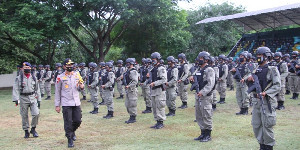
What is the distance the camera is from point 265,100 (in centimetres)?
588

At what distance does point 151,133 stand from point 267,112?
339 cm

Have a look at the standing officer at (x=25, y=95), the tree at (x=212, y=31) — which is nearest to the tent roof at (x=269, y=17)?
the tree at (x=212, y=31)

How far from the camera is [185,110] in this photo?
11773 mm

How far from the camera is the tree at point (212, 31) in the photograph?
32594 mm

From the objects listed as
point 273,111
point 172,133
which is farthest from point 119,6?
point 273,111

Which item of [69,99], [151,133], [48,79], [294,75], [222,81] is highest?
[48,79]

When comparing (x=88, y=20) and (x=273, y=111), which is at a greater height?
(x=88, y=20)

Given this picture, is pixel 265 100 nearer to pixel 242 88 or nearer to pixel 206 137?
pixel 206 137

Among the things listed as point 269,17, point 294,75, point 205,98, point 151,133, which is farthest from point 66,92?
point 269,17

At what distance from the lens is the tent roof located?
70.5ft

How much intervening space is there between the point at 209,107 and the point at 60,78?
369 cm

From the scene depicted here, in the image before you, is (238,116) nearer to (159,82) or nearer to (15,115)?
(159,82)

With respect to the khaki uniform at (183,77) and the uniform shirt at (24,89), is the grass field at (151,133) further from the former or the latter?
the khaki uniform at (183,77)

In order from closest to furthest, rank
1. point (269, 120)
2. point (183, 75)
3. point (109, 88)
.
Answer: point (269, 120) < point (109, 88) < point (183, 75)
